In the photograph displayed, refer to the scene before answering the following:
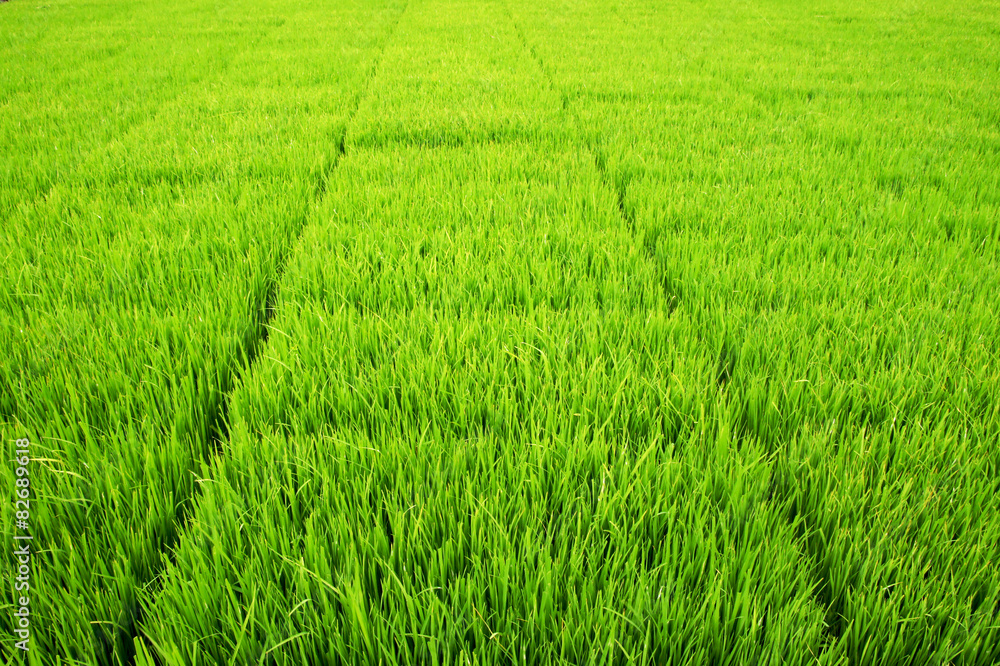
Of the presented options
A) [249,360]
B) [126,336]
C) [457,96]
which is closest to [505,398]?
[249,360]

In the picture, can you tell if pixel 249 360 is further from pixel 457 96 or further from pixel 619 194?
pixel 457 96

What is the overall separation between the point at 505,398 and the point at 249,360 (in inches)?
31.7

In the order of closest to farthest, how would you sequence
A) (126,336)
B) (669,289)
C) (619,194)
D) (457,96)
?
(126,336) → (669,289) → (619,194) → (457,96)

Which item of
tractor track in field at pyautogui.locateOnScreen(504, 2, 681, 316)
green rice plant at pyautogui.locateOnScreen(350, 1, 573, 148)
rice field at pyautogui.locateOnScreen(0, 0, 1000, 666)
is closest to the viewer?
rice field at pyautogui.locateOnScreen(0, 0, 1000, 666)

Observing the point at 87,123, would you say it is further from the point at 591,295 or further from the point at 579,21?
the point at 579,21

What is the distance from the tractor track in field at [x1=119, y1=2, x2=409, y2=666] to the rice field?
0.05 ft

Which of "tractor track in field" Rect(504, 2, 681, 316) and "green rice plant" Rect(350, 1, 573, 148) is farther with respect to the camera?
"green rice plant" Rect(350, 1, 573, 148)

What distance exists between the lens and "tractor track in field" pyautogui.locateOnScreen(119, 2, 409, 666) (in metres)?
0.77

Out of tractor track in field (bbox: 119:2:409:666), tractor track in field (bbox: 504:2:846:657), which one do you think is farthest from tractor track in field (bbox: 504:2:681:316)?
tractor track in field (bbox: 119:2:409:666)

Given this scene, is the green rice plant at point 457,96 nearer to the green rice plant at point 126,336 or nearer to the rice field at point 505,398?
the rice field at point 505,398

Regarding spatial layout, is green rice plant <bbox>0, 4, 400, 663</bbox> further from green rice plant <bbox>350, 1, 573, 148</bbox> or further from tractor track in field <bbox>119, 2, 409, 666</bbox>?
green rice plant <bbox>350, 1, 573, 148</bbox>

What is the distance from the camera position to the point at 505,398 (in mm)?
1100

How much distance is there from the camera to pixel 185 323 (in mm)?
1424

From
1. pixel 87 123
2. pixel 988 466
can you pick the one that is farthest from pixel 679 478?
pixel 87 123
